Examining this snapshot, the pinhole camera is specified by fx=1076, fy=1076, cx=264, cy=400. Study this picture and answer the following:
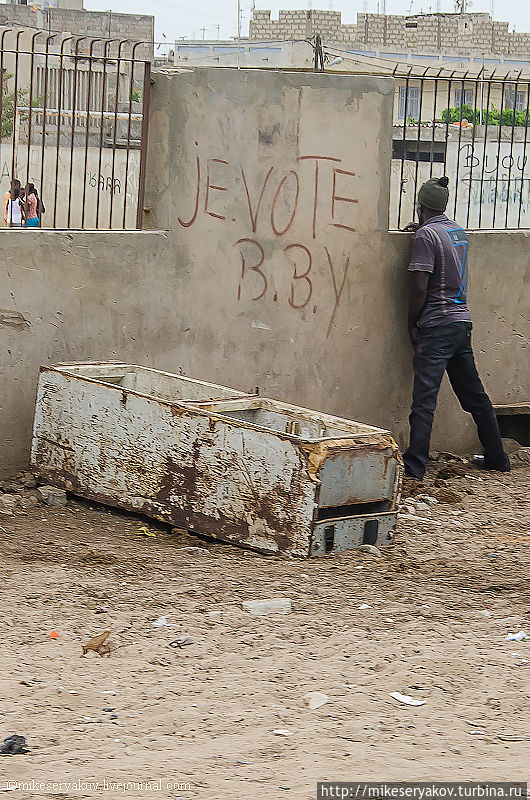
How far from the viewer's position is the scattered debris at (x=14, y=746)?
339 cm

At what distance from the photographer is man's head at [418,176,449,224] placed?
7453 mm

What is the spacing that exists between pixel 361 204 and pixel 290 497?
295 centimetres

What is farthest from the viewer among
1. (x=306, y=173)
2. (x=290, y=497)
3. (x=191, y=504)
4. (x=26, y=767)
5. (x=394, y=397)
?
(x=394, y=397)

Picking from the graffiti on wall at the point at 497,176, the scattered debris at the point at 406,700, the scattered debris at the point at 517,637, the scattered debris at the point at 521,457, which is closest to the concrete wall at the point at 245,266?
the graffiti on wall at the point at 497,176

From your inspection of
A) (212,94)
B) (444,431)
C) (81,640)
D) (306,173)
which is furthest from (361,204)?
(81,640)

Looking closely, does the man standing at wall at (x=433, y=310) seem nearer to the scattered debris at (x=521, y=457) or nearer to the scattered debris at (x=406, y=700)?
the scattered debris at (x=521, y=457)

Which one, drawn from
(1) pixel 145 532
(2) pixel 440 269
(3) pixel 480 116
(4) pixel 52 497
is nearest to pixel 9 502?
(4) pixel 52 497

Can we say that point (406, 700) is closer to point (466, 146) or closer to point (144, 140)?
point (144, 140)

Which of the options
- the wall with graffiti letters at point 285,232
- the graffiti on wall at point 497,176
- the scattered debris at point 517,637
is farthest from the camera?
the graffiti on wall at point 497,176

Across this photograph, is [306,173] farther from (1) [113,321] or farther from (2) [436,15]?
(2) [436,15]

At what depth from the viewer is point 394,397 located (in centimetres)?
794

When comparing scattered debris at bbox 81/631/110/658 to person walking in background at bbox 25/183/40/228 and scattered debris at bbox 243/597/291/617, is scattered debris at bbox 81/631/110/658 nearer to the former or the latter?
scattered debris at bbox 243/597/291/617

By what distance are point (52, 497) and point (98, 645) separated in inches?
81.0

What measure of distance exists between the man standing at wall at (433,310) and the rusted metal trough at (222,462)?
1.52 meters
